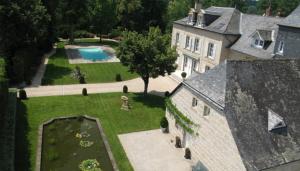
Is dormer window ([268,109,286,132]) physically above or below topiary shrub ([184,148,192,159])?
above

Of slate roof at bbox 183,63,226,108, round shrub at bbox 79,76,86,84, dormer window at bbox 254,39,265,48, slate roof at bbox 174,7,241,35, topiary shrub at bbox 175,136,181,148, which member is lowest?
topiary shrub at bbox 175,136,181,148

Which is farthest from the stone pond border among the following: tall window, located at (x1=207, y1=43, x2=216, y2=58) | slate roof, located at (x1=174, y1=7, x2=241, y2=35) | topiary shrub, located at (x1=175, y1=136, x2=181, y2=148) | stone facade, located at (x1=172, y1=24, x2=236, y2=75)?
slate roof, located at (x1=174, y1=7, x2=241, y2=35)

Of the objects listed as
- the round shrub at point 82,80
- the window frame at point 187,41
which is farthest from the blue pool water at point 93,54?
the window frame at point 187,41

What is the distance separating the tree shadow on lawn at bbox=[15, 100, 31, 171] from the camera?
67.7 feet

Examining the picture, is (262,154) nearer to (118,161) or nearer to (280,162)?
(280,162)

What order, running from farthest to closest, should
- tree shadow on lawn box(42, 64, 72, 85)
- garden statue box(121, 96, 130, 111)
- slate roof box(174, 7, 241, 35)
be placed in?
1. slate roof box(174, 7, 241, 35)
2. tree shadow on lawn box(42, 64, 72, 85)
3. garden statue box(121, 96, 130, 111)

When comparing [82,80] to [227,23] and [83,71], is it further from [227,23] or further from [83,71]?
[227,23]

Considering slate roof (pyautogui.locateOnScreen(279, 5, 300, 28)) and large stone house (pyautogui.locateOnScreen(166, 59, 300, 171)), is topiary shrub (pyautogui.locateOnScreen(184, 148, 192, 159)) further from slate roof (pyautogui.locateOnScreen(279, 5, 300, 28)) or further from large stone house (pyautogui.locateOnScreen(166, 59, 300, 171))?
slate roof (pyautogui.locateOnScreen(279, 5, 300, 28))

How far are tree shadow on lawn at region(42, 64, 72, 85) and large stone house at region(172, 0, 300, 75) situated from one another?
1992 cm

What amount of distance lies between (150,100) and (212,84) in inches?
591

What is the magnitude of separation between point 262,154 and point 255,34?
71.8 feet

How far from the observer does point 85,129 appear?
27.7 meters

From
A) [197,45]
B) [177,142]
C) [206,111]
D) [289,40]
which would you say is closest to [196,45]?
[197,45]

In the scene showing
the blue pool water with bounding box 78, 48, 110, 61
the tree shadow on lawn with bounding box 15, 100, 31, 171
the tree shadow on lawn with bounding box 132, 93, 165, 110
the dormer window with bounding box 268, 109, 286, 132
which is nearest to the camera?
the dormer window with bounding box 268, 109, 286, 132
